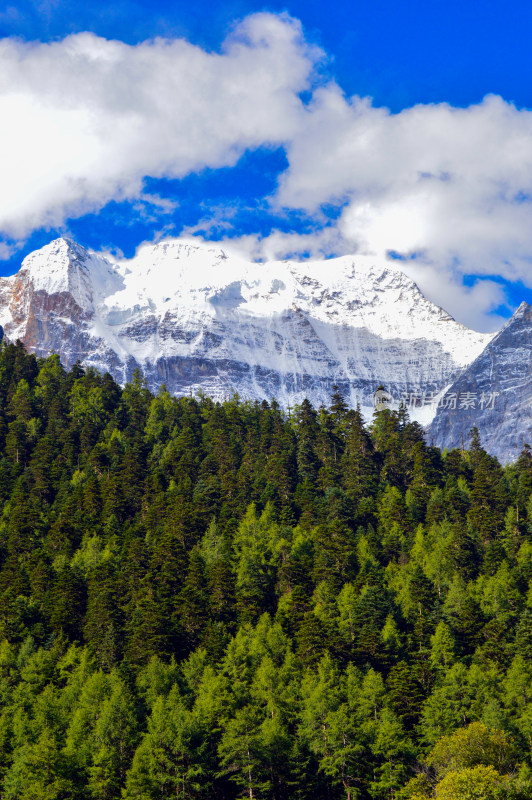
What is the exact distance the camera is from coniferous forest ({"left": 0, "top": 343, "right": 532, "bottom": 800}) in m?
68.8

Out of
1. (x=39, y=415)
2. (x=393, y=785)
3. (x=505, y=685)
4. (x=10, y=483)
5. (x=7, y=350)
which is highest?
(x=7, y=350)

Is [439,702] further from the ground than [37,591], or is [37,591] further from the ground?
[37,591]

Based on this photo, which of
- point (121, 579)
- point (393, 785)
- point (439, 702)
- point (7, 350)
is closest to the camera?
point (393, 785)

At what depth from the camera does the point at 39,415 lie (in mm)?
141250

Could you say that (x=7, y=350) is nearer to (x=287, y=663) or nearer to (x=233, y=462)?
(x=233, y=462)

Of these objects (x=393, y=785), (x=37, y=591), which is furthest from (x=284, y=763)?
(x=37, y=591)

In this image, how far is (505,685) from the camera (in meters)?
76.7

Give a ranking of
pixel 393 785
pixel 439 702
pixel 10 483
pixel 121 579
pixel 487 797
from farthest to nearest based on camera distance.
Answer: pixel 10 483 < pixel 121 579 < pixel 439 702 < pixel 393 785 < pixel 487 797

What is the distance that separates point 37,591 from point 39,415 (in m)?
51.0

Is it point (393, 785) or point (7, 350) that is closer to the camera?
point (393, 785)

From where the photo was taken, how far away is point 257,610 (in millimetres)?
90500

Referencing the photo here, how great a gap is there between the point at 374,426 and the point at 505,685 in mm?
70531

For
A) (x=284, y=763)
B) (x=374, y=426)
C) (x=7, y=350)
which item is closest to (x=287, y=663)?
(x=284, y=763)

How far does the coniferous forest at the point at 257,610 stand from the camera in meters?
68.8
